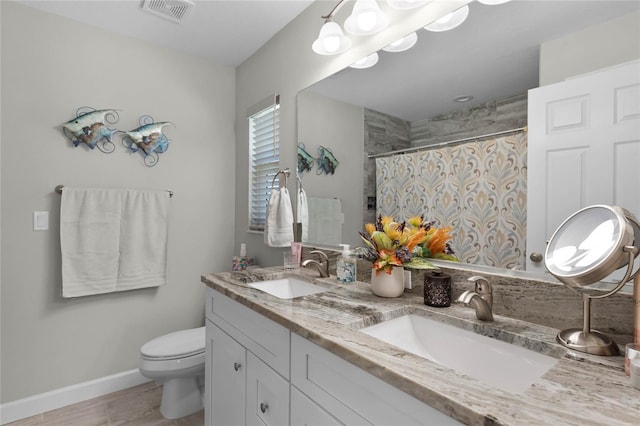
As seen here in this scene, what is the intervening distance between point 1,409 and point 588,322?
2.78 metres

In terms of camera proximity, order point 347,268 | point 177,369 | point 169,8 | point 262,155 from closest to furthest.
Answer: point 347,268 < point 177,369 < point 169,8 < point 262,155

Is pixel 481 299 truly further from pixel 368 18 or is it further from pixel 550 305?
pixel 368 18

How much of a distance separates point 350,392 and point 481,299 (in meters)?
0.46

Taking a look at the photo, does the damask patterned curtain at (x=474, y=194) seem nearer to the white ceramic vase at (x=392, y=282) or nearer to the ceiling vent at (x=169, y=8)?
the white ceramic vase at (x=392, y=282)

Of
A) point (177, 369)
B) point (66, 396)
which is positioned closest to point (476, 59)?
point (177, 369)

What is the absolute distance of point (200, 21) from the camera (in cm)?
203

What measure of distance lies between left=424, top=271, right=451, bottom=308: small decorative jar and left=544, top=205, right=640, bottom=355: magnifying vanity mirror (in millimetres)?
323

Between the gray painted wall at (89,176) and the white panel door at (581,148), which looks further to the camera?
the gray painted wall at (89,176)

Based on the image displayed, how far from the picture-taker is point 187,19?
6.58ft

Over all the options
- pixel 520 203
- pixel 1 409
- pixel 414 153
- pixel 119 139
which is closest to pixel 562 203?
pixel 520 203

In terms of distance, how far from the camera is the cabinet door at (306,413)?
0.84 m

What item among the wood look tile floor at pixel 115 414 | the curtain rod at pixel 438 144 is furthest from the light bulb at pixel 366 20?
the wood look tile floor at pixel 115 414

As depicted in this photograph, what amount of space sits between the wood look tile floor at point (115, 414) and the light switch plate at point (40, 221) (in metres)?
1.10

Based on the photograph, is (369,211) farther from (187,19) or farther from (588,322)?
(187,19)
